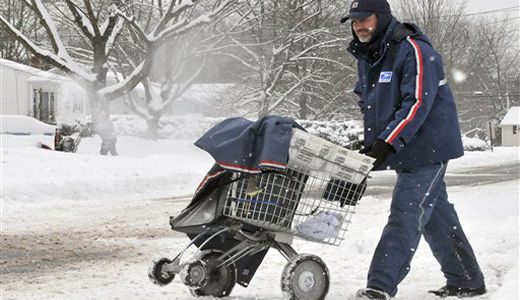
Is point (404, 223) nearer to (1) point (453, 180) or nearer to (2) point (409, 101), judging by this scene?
(2) point (409, 101)

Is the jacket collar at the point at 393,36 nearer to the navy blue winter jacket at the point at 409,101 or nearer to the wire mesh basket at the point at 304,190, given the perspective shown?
the navy blue winter jacket at the point at 409,101

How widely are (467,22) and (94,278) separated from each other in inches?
2467

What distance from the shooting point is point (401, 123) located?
173 inches

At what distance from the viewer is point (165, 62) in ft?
111

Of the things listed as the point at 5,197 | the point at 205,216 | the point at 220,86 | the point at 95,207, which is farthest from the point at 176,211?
the point at 220,86

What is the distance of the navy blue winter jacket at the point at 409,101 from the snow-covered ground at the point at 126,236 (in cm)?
A: 97

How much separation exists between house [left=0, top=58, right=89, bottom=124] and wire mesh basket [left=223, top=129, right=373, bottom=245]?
3752cm

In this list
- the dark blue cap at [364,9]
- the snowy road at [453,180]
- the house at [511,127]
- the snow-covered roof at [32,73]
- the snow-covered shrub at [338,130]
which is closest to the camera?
the dark blue cap at [364,9]

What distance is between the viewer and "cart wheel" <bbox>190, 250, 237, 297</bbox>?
191 inches

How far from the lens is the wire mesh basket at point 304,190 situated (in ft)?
14.1

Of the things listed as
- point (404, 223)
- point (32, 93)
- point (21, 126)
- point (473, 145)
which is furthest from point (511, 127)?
point (404, 223)

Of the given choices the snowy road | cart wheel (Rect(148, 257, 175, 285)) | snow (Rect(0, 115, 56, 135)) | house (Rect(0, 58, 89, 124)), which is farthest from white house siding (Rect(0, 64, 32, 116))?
cart wheel (Rect(148, 257, 175, 285))

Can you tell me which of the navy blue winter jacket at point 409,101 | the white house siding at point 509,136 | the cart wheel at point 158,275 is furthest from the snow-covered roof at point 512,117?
the cart wheel at point 158,275

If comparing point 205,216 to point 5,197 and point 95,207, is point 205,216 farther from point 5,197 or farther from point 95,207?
point 5,197
